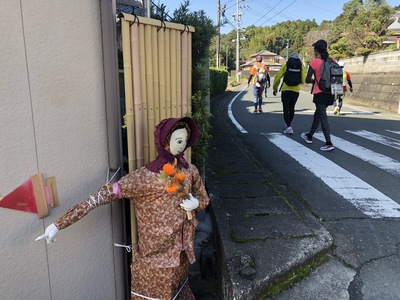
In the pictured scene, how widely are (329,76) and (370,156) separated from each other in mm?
1512

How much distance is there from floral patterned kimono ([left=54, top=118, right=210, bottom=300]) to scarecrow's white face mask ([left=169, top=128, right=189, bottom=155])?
0.04m

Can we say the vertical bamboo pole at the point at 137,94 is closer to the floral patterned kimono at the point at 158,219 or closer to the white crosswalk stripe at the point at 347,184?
the floral patterned kimono at the point at 158,219

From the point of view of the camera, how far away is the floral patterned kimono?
203cm

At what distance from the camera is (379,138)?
23.5 ft

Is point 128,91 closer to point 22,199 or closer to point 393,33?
point 22,199

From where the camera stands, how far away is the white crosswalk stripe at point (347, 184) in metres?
3.40

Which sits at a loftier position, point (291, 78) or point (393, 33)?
point (393, 33)

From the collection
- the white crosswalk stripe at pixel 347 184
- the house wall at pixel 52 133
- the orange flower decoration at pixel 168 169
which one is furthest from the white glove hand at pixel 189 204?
the white crosswalk stripe at pixel 347 184

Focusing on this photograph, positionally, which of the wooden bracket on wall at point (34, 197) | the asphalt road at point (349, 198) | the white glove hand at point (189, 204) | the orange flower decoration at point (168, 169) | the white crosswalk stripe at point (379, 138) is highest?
the orange flower decoration at point (168, 169)

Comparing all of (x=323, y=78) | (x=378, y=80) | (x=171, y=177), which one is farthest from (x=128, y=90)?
(x=378, y=80)

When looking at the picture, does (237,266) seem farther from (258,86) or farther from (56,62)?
(258,86)

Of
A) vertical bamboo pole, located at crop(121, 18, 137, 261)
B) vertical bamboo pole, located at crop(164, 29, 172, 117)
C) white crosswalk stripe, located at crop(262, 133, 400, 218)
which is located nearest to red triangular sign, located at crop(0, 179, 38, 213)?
vertical bamboo pole, located at crop(121, 18, 137, 261)

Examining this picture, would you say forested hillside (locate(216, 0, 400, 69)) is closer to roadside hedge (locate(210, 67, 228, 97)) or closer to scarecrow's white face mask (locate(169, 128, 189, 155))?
roadside hedge (locate(210, 67, 228, 97))

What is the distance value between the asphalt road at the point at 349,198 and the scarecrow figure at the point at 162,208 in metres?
0.77
